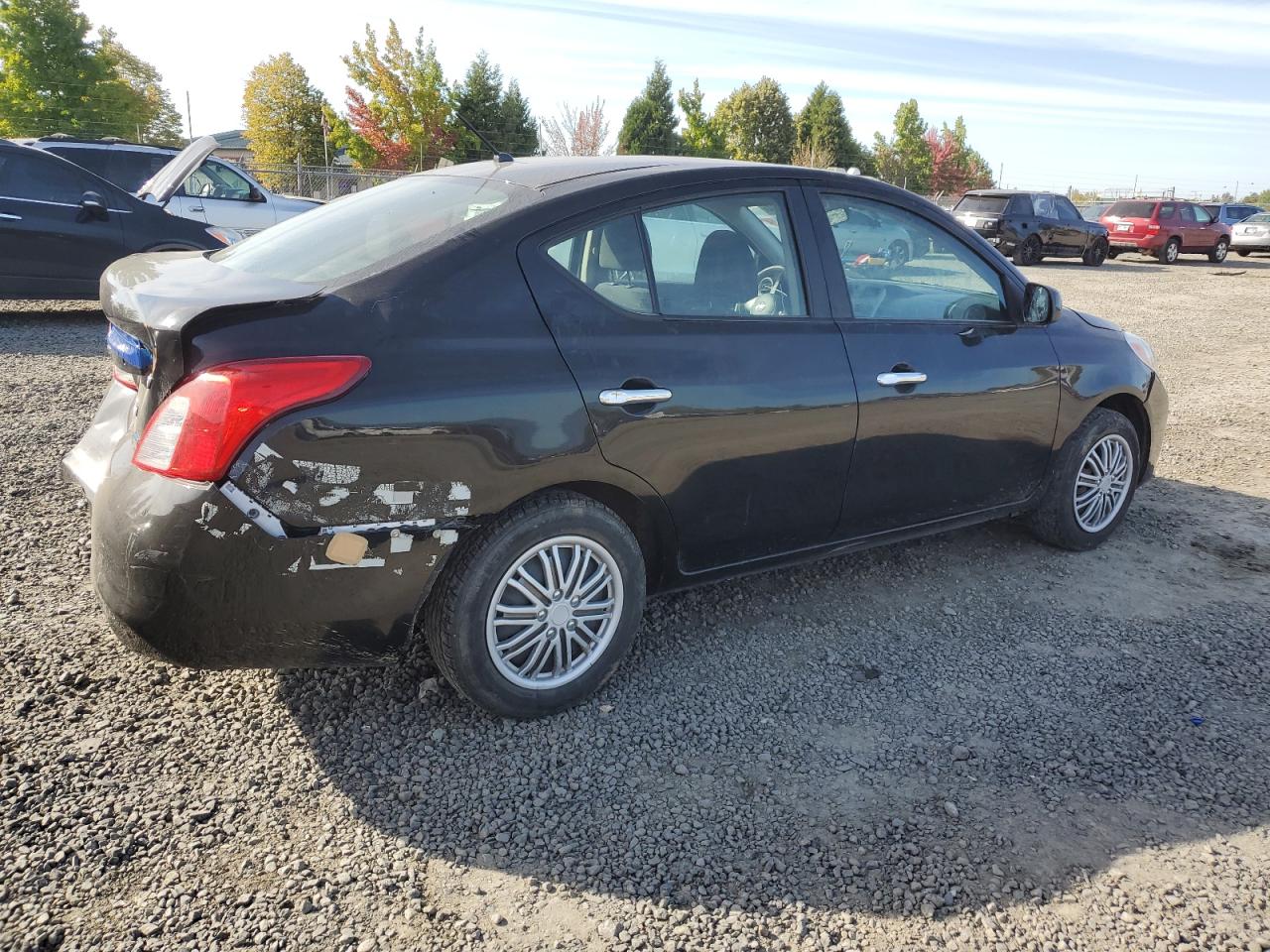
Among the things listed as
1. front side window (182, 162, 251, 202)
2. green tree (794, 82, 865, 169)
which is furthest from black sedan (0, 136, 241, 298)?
green tree (794, 82, 865, 169)

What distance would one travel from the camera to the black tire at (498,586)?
279 centimetres

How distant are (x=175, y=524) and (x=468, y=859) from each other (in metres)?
1.15

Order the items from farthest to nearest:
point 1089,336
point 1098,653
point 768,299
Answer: point 1089,336 < point 1098,653 < point 768,299

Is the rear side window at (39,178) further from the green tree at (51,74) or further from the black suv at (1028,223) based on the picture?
the green tree at (51,74)

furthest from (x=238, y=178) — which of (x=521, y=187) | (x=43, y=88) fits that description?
(x=43, y=88)

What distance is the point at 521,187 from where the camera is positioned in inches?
124

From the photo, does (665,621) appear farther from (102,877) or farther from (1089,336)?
(1089,336)

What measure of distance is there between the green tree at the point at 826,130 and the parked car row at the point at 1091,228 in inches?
1048

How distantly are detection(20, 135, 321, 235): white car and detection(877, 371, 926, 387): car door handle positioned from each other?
9052mm

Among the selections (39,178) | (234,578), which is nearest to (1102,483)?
(234,578)

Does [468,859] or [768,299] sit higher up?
[768,299]

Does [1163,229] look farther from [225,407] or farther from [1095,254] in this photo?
[225,407]

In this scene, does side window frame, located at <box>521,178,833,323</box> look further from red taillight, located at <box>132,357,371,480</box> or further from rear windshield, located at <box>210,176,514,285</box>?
red taillight, located at <box>132,357,371,480</box>

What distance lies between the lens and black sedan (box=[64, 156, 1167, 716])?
2490mm
